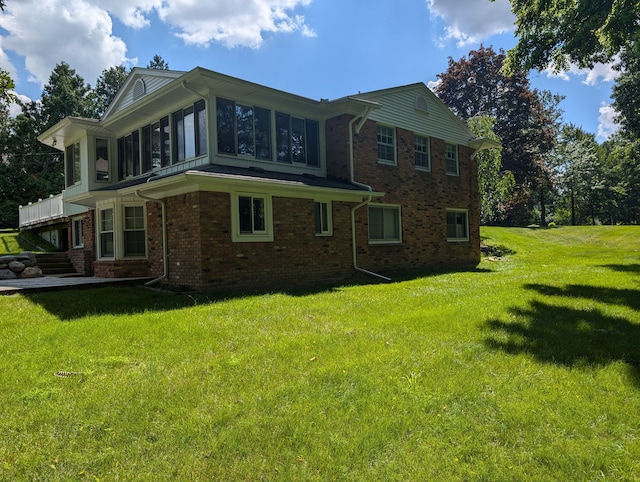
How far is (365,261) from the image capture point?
1285 centimetres

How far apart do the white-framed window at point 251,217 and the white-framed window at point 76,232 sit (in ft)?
30.8

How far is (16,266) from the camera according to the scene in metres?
12.1

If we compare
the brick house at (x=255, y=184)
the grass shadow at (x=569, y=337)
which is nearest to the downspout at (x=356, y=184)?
the brick house at (x=255, y=184)

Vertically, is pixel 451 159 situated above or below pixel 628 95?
below

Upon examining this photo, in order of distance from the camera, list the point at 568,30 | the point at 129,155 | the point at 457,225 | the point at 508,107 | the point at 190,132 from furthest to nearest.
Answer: the point at 508,107 < the point at 457,225 < the point at 129,155 < the point at 568,30 < the point at 190,132

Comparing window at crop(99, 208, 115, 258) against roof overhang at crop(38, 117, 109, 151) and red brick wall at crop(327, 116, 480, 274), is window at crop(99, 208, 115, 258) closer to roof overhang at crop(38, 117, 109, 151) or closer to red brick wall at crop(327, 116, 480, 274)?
roof overhang at crop(38, 117, 109, 151)

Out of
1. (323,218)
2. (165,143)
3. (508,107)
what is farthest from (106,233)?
(508,107)

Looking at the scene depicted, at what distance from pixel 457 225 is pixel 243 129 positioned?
1003 cm

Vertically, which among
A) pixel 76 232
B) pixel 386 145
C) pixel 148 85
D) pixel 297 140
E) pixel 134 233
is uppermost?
pixel 148 85

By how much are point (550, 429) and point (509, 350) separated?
1874 millimetres

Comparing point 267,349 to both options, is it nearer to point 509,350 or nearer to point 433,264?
point 509,350

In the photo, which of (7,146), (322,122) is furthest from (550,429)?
(7,146)

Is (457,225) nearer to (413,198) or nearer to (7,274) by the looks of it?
(413,198)

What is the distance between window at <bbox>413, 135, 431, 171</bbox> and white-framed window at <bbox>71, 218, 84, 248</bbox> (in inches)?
504
